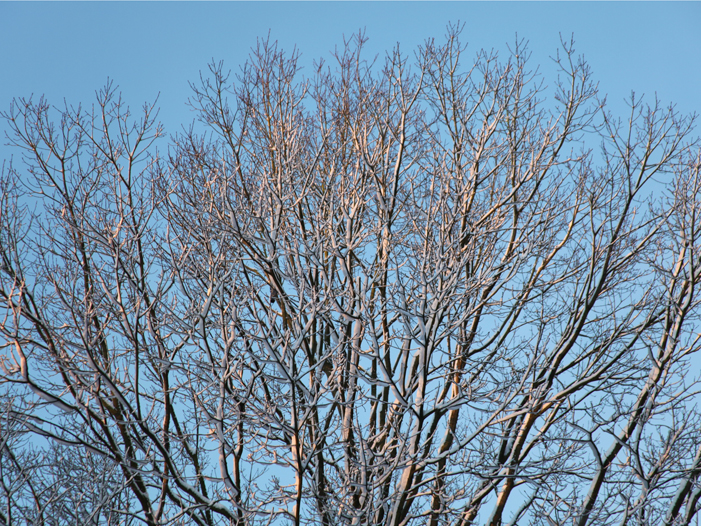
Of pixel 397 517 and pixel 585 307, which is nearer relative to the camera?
pixel 397 517

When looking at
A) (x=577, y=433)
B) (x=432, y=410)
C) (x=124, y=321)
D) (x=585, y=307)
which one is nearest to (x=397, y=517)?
(x=432, y=410)

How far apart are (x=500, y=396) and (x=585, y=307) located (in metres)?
1.62

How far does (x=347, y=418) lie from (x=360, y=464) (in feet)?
5.89

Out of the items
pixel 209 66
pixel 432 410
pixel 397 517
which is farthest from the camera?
pixel 209 66

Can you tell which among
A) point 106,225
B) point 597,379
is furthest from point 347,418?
→ point 106,225

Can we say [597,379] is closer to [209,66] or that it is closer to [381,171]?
[381,171]

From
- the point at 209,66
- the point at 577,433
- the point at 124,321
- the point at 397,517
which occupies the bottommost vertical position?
the point at 397,517

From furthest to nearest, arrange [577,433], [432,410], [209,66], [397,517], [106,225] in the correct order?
[209,66] → [106,225] → [577,433] → [397,517] → [432,410]

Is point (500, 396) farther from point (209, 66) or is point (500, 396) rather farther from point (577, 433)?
point (209, 66)

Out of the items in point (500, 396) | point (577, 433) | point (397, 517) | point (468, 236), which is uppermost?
point (468, 236)

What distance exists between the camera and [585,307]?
8.00 m

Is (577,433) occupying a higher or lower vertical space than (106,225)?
lower

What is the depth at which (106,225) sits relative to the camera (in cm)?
840

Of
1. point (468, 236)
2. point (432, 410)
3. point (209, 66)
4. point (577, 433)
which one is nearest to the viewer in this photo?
point (432, 410)
